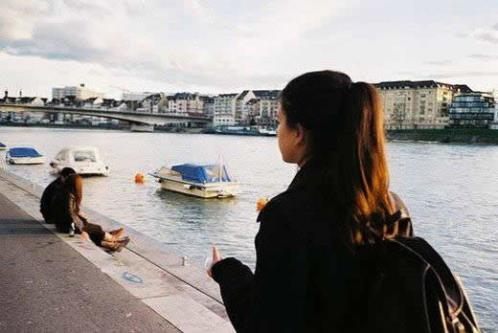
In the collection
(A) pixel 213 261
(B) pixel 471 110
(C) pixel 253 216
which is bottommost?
(C) pixel 253 216

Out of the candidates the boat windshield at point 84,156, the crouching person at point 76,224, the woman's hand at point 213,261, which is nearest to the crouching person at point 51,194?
the crouching person at point 76,224

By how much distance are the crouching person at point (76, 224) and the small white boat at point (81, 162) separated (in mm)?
20400

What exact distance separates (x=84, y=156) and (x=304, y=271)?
99.1 feet

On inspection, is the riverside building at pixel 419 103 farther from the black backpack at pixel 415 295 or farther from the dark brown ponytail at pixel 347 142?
the black backpack at pixel 415 295

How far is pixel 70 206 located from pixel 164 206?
37.7 ft

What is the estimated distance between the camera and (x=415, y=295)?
1.39 metres

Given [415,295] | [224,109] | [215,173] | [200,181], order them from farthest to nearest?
[224,109] → [215,173] → [200,181] → [415,295]

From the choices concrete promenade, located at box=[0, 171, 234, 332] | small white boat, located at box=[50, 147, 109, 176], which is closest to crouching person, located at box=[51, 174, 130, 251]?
concrete promenade, located at box=[0, 171, 234, 332]

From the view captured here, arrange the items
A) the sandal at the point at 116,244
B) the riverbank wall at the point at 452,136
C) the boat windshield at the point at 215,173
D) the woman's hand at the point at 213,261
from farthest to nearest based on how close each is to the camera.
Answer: the riverbank wall at the point at 452,136 → the boat windshield at the point at 215,173 → the sandal at the point at 116,244 → the woman's hand at the point at 213,261

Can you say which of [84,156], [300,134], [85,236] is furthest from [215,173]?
[300,134]

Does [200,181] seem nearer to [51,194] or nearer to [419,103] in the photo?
[51,194]

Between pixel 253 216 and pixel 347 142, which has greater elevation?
pixel 347 142

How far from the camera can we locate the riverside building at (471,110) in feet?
433

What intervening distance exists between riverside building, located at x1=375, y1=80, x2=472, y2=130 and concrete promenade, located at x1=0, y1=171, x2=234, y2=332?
143m
